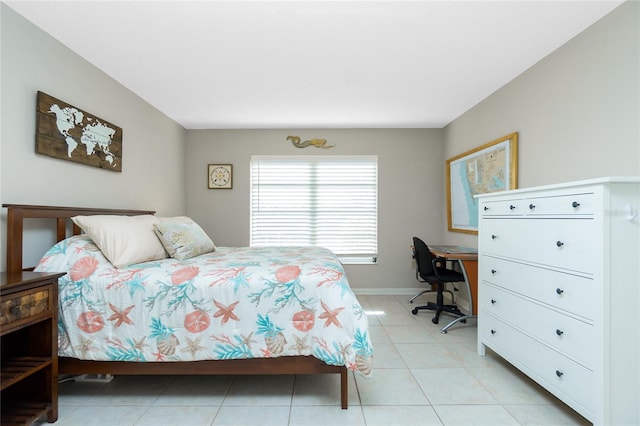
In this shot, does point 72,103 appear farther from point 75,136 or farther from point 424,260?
point 424,260

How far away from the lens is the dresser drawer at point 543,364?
159cm

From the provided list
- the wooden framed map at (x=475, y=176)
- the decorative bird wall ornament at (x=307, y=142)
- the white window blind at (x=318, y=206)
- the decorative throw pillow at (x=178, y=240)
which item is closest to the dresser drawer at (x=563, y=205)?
the wooden framed map at (x=475, y=176)

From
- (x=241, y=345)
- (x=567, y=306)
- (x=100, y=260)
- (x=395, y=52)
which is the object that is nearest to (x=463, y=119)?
(x=395, y=52)

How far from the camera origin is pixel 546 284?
1860 millimetres

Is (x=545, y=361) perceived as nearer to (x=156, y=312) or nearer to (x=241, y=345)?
(x=241, y=345)

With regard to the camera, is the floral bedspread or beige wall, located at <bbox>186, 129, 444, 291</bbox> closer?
the floral bedspread

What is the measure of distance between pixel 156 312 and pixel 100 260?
0.52 m

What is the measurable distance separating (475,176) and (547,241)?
198 centimetres

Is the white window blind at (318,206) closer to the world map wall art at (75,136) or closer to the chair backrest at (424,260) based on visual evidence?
the chair backrest at (424,260)

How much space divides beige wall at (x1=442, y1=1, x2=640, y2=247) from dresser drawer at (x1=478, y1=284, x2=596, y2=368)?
96 centimetres

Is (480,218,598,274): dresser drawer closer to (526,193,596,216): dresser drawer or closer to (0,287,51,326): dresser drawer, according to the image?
(526,193,596,216): dresser drawer

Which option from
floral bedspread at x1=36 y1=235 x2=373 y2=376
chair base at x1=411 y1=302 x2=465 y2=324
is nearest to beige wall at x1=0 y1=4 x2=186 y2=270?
floral bedspread at x1=36 y1=235 x2=373 y2=376

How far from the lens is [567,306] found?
170cm

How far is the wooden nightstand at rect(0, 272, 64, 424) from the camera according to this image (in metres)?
1.61
